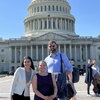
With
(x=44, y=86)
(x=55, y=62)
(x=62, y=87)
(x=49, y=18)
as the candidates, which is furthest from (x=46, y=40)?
(x=44, y=86)

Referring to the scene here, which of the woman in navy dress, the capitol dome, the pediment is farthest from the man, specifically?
the capitol dome

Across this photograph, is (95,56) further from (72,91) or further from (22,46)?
(72,91)

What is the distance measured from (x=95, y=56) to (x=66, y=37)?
40.8ft

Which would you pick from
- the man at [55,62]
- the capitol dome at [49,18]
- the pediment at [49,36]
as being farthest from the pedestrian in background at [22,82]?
the capitol dome at [49,18]

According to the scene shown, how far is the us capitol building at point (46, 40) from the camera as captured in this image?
10456 cm

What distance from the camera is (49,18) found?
114000mm

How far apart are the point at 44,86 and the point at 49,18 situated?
106801 mm

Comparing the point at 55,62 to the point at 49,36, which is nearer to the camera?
the point at 55,62

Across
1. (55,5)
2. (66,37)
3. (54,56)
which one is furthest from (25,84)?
(55,5)

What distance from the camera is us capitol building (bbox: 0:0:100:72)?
10456cm

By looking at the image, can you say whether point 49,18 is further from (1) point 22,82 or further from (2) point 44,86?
(2) point 44,86

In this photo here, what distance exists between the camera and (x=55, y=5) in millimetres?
117062

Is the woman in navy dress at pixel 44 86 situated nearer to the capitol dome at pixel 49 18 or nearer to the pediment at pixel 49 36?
the pediment at pixel 49 36

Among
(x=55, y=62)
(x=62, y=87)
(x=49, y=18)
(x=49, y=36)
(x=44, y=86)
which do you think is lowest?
(x=62, y=87)
